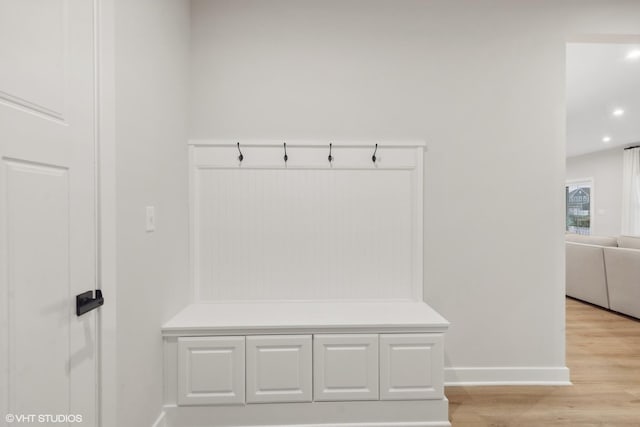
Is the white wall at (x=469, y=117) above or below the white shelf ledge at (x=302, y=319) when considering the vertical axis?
above

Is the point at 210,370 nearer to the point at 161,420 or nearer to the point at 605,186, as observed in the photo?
the point at 161,420

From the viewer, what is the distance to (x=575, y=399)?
2.07 meters

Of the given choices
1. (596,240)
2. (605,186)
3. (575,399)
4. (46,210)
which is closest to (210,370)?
(46,210)

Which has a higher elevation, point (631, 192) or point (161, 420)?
point (631, 192)

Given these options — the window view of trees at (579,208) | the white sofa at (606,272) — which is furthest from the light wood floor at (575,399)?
the window view of trees at (579,208)

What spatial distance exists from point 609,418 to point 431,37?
2560 mm

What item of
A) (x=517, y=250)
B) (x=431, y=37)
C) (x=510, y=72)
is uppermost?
(x=431, y=37)

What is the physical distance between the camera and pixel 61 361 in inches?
43.4

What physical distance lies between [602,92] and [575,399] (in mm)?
3866

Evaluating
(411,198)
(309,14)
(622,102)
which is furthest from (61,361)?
(622,102)

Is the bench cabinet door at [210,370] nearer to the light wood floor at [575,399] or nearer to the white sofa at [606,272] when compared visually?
the light wood floor at [575,399]

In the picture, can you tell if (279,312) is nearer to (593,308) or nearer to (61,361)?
(61,361)

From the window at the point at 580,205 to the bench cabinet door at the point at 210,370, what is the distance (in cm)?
957

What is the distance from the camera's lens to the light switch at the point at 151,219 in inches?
63.4
